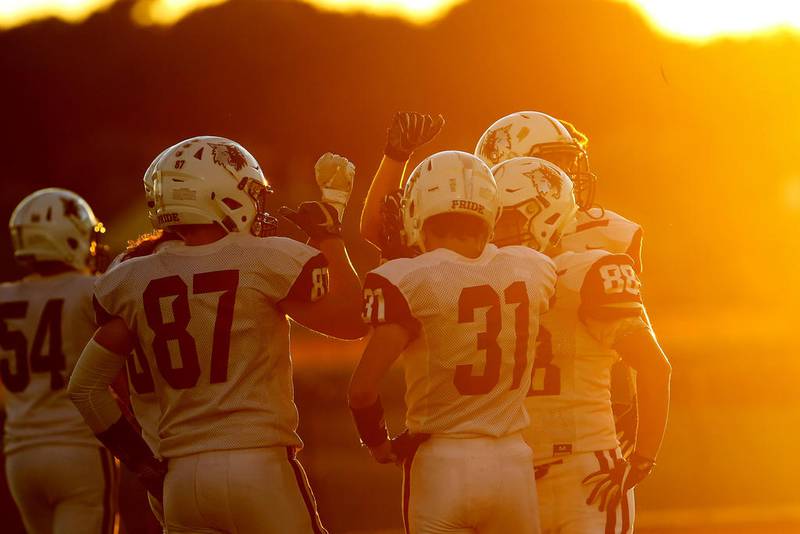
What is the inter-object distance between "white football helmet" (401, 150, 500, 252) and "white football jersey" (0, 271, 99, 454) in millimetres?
2721

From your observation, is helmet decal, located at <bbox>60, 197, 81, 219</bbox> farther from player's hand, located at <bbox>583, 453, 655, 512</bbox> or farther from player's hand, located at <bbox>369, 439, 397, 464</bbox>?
player's hand, located at <bbox>583, 453, 655, 512</bbox>

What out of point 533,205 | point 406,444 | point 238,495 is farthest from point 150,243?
point 533,205

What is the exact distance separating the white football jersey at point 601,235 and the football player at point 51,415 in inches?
107

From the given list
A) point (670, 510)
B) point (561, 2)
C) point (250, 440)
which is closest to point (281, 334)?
point (250, 440)

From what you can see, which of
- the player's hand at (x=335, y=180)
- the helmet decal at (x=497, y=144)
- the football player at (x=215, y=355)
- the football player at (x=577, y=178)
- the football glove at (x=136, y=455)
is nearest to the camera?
the football player at (x=215, y=355)

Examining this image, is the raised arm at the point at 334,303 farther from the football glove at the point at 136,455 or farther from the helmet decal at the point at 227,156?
the football glove at the point at 136,455

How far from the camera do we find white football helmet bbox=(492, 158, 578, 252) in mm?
5645

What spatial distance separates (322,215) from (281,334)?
55cm

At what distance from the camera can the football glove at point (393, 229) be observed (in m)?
5.75

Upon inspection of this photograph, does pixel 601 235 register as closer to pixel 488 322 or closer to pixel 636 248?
pixel 636 248

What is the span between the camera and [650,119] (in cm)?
4094

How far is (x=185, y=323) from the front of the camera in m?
5.22

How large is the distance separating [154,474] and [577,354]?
5.38ft

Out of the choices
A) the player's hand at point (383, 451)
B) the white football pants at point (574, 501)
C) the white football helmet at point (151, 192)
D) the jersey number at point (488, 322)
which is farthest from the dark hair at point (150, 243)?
the white football pants at point (574, 501)
